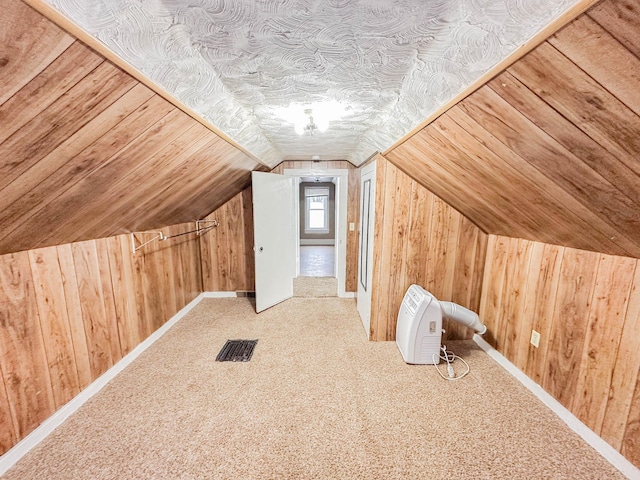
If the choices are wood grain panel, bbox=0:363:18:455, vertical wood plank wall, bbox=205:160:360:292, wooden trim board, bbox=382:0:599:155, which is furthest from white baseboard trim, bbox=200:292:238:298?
wooden trim board, bbox=382:0:599:155

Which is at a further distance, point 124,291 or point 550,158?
point 124,291

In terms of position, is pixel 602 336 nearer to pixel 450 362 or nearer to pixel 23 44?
pixel 450 362

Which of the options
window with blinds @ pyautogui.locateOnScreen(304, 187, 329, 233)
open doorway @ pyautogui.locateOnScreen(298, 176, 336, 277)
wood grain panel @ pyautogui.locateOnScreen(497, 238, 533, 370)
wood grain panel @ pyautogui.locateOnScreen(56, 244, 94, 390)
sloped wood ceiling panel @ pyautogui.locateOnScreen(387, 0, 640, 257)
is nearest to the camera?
sloped wood ceiling panel @ pyautogui.locateOnScreen(387, 0, 640, 257)

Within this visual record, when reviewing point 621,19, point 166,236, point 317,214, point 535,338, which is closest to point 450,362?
point 535,338

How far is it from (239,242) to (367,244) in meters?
1.91

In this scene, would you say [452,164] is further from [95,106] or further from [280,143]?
[95,106]

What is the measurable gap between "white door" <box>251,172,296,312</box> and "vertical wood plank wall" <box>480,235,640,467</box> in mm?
2559

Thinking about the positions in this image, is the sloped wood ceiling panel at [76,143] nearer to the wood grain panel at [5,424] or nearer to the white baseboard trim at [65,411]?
the wood grain panel at [5,424]

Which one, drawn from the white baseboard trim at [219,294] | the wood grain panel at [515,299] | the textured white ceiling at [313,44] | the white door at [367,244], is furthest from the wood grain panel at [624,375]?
the white baseboard trim at [219,294]

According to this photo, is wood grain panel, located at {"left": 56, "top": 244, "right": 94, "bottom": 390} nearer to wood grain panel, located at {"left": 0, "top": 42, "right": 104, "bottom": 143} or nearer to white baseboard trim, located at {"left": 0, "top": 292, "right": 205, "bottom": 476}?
white baseboard trim, located at {"left": 0, "top": 292, "right": 205, "bottom": 476}

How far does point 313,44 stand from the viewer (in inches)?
39.7

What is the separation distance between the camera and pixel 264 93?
147 centimetres

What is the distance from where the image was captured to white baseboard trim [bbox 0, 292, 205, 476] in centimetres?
143

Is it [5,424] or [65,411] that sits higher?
[5,424]
